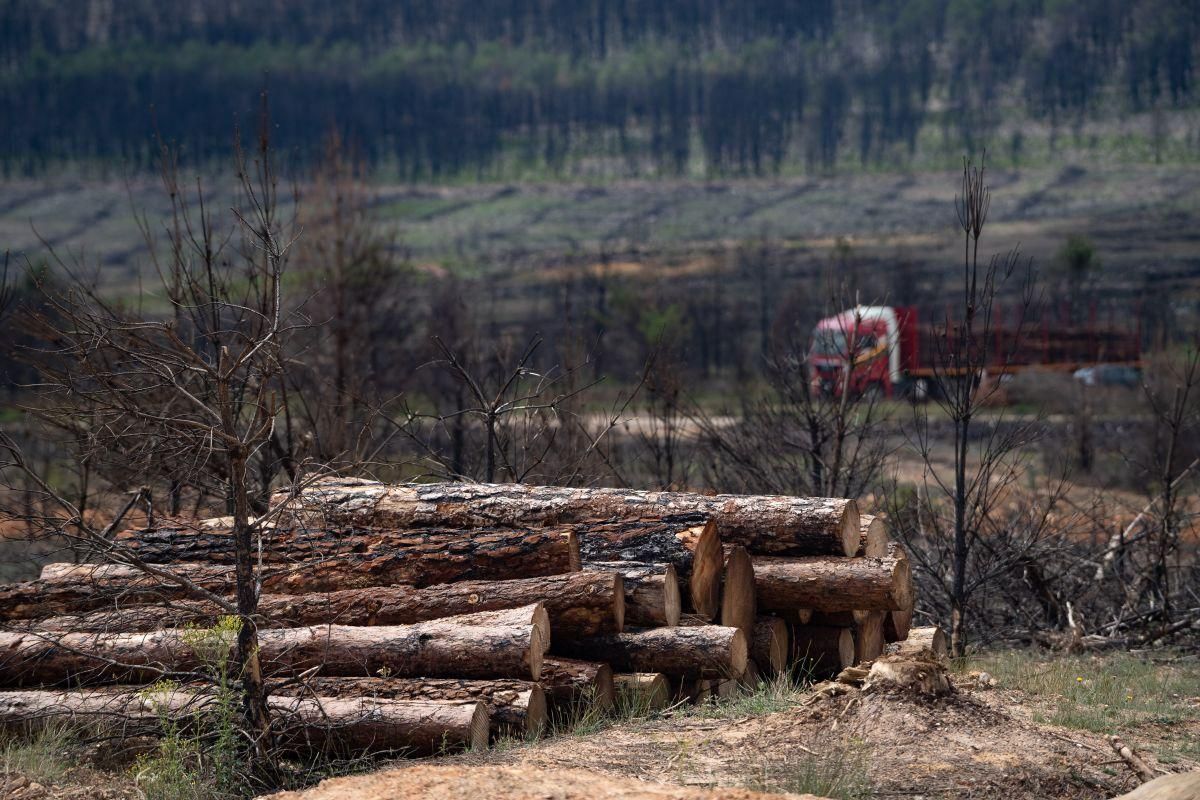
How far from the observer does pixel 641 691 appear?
299 inches

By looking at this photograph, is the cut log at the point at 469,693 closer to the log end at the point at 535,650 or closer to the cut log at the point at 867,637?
the log end at the point at 535,650

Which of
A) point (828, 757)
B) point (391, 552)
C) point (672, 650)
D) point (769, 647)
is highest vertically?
point (391, 552)

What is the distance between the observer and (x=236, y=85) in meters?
134

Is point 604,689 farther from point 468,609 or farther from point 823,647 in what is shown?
point 823,647

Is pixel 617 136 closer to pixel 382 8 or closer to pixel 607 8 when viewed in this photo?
pixel 607 8

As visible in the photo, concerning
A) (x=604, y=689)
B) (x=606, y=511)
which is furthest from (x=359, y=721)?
(x=606, y=511)

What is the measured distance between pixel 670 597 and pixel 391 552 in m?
1.75

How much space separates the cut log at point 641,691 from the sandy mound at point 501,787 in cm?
163

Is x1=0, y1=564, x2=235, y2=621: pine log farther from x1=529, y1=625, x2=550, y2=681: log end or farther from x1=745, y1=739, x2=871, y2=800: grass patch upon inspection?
x1=745, y1=739, x2=871, y2=800: grass patch

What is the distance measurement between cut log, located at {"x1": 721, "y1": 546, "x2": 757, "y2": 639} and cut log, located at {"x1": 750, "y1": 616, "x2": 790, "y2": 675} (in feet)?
0.21

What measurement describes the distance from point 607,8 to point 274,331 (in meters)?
153

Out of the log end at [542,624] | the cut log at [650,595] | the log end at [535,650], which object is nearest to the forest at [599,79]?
the cut log at [650,595]

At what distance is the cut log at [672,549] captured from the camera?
7.92m

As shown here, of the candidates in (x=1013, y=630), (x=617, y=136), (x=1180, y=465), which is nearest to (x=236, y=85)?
(x=617, y=136)
